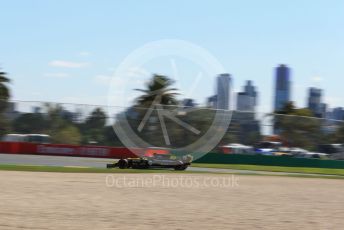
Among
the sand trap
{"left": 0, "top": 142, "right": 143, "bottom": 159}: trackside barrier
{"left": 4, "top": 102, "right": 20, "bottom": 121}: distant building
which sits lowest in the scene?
the sand trap

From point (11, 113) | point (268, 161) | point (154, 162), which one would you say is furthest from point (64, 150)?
point (268, 161)

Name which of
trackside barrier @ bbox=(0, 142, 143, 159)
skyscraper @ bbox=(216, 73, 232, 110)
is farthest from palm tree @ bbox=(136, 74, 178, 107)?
skyscraper @ bbox=(216, 73, 232, 110)

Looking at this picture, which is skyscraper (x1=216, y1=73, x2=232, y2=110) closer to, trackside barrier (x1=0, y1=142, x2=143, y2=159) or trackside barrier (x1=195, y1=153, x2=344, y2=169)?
trackside barrier (x1=195, y1=153, x2=344, y2=169)

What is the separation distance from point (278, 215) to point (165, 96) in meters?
48.0

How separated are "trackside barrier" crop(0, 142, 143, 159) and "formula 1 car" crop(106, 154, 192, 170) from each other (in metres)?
10.3

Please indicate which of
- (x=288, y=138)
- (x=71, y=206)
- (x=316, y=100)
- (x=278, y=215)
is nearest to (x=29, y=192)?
(x=71, y=206)

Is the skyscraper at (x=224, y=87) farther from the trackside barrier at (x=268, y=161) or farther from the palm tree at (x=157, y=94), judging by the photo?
the palm tree at (x=157, y=94)

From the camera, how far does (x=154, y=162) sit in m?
26.5

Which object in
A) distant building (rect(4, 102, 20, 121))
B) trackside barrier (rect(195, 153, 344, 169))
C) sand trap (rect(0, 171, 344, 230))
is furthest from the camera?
trackside barrier (rect(195, 153, 344, 169))

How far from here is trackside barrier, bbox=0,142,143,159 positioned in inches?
1480

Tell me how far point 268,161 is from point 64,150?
14.5 metres

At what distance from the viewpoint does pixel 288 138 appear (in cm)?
4000

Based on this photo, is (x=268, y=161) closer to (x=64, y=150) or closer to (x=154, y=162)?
(x=154, y=162)

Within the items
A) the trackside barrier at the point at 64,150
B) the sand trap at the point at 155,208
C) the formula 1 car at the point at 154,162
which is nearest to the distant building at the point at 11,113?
the trackside barrier at the point at 64,150
